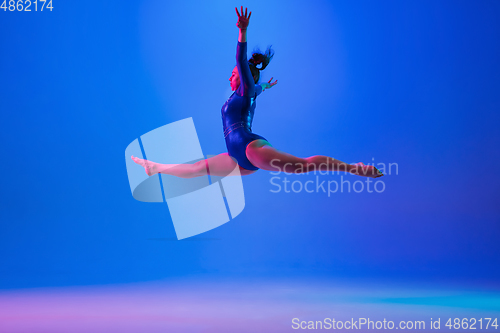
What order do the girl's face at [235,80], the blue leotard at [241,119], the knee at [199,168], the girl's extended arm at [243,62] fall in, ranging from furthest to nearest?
the knee at [199,168] → the girl's face at [235,80] → the blue leotard at [241,119] → the girl's extended arm at [243,62]

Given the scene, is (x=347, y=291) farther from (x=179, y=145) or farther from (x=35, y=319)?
(x=35, y=319)

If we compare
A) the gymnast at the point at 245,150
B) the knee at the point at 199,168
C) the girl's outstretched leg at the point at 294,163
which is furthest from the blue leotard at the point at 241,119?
the knee at the point at 199,168

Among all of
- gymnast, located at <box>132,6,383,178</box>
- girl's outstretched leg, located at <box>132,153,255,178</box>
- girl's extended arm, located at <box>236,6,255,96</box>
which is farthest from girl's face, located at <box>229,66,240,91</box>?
girl's outstretched leg, located at <box>132,153,255,178</box>

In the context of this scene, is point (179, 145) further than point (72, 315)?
Yes

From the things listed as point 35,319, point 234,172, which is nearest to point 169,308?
point 35,319

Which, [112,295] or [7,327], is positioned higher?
[112,295]

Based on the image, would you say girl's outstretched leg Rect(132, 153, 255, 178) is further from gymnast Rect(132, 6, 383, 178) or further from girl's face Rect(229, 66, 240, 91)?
girl's face Rect(229, 66, 240, 91)

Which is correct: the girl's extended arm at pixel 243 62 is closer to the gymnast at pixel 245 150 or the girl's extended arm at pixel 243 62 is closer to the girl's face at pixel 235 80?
the gymnast at pixel 245 150

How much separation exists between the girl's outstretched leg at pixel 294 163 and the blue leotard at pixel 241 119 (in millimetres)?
127

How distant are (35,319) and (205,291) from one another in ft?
4.49

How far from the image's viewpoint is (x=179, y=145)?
4.23 meters

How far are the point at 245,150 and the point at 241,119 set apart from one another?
0.27 meters

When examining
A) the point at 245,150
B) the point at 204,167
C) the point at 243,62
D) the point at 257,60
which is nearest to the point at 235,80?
the point at 257,60

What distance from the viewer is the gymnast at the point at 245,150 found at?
3076 mm
